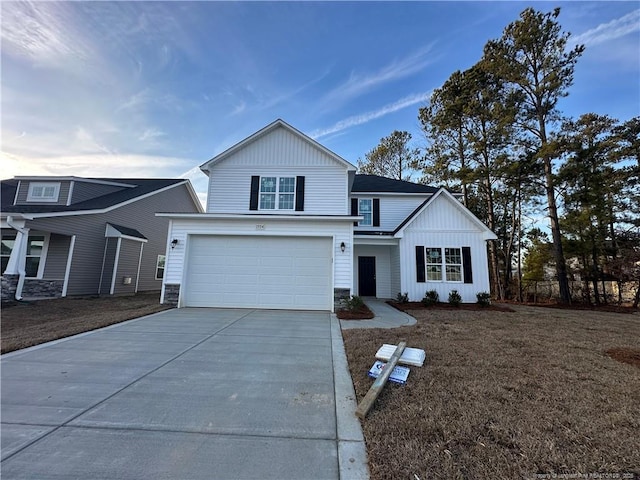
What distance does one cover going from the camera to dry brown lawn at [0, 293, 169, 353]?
206 inches

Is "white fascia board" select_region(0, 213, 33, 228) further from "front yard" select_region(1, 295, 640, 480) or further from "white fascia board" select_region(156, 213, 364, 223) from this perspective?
"front yard" select_region(1, 295, 640, 480)

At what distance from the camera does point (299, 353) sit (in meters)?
4.68

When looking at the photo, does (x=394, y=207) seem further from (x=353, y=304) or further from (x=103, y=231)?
(x=103, y=231)

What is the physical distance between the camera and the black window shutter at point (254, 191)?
11.0 metres

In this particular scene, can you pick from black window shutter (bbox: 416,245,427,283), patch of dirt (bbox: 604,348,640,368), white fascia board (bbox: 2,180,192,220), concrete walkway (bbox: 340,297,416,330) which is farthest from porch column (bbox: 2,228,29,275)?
patch of dirt (bbox: 604,348,640,368)

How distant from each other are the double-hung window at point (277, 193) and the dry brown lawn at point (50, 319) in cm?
519

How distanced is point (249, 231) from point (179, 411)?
22.5ft

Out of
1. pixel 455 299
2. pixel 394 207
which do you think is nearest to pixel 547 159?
pixel 394 207

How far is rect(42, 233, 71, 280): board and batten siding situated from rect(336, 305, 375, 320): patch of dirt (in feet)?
38.1

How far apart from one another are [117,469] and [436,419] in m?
2.61

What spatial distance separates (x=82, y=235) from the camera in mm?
11852

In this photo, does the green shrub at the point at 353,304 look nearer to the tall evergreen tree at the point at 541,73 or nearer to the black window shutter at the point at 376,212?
the black window shutter at the point at 376,212

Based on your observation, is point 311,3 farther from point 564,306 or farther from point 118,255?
point 564,306

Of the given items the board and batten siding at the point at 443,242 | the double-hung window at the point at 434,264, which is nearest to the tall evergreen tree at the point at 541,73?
the board and batten siding at the point at 443,242
